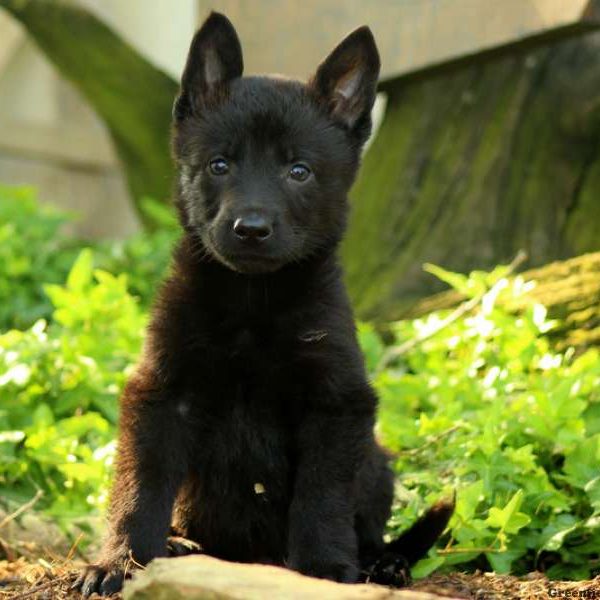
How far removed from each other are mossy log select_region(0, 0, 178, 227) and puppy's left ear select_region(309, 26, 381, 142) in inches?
171

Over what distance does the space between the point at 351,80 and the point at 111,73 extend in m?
4.62

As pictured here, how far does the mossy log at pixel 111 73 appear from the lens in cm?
850

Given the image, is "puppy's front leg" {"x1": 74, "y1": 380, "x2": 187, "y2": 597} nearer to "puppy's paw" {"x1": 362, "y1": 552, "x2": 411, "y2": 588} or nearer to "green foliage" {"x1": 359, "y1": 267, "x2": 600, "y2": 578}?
"puppy's paw" {"x1": 362, "y1": 552, "x2": 411, "y2": 588}

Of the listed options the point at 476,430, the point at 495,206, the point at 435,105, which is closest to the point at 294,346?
the point at 476,430

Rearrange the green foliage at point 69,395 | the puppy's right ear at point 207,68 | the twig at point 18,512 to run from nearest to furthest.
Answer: the puppy's right ear at point 207,68 < the twig at point 18,512 < the green foliage at point 69,395

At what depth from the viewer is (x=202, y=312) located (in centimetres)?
387

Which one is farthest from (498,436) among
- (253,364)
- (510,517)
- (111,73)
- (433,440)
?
(111,73)

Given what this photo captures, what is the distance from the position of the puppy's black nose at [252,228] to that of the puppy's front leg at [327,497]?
1.79 feet

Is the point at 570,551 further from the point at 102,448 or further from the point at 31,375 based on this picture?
the point at 31,375

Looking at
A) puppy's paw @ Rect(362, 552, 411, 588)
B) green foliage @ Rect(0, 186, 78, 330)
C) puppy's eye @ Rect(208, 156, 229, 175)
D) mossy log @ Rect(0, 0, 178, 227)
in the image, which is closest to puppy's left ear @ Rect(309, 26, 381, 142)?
puppy's eye @ Rect(208, 156, 229, 175)

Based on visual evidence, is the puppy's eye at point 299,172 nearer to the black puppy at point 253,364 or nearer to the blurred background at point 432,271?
the black puppy at point 253,364

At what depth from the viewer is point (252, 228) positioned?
3.74 meters

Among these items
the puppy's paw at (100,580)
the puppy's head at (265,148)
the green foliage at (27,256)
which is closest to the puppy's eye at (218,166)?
the puppy's head at (265,148)

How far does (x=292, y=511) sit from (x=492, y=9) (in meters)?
3.48
